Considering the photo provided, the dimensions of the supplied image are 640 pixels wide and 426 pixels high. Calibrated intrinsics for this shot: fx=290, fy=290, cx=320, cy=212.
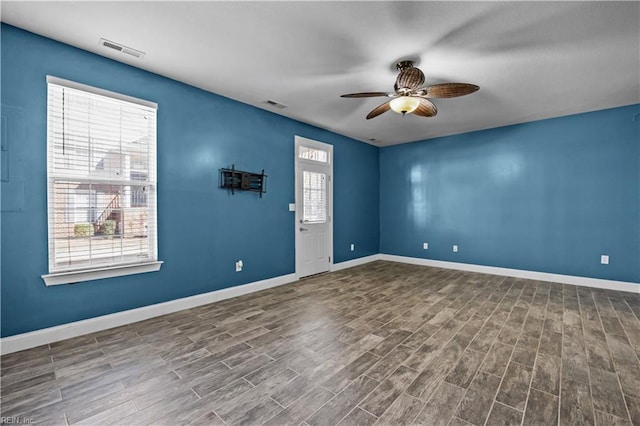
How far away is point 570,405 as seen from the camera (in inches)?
71.9

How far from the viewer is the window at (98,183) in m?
2.69

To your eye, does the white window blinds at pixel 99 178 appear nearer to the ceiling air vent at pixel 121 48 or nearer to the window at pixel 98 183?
the window at pixel 98 183

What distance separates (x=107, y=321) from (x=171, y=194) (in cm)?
147

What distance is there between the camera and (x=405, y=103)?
307 centimetres

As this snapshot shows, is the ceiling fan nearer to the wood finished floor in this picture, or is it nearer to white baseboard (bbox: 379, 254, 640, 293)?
the wood finished floor

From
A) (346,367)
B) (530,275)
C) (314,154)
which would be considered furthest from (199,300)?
(530,275)

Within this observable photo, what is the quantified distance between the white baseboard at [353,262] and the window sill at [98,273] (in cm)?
330

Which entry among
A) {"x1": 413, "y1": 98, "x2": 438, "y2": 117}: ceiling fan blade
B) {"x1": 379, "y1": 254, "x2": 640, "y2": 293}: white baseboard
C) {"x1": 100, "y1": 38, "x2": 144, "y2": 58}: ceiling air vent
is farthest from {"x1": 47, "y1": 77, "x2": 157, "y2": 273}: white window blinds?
{"x1": 379, "y1": 254, "x2": 640, "y2": 293}: white baseboard

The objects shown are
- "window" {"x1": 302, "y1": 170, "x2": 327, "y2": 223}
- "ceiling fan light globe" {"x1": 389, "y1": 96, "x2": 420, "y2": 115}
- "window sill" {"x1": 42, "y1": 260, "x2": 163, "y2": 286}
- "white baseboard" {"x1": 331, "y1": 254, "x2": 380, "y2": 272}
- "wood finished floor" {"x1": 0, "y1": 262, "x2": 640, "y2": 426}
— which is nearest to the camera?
"wood finished floor" {"x1": 0, "y1": 262, "x2": 640, "y2": 426}

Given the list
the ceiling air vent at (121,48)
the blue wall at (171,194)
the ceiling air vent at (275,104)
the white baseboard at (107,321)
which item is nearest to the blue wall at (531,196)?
the blue wall at (171,194)

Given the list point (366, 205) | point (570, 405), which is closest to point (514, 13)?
point (570, 405)

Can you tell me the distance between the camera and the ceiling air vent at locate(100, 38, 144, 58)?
105 inches

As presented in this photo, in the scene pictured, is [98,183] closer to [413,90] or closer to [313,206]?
[313,206]

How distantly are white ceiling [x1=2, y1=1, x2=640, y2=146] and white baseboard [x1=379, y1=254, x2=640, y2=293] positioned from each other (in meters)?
2.70
